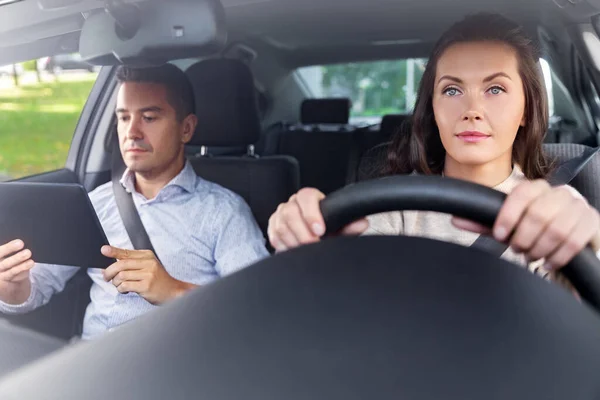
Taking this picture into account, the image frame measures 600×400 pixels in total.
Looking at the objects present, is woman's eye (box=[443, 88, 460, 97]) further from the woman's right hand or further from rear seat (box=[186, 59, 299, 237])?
rear seat (box=[186, 59, 299, 237])

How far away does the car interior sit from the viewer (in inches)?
42.8

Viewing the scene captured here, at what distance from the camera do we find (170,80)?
155 cm

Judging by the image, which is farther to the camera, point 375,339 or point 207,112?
point 207,112

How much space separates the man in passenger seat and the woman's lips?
404 millimetres

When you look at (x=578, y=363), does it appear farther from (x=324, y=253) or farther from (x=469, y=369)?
(x=324, y=253)

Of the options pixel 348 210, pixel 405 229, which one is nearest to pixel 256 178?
pixel 405 229

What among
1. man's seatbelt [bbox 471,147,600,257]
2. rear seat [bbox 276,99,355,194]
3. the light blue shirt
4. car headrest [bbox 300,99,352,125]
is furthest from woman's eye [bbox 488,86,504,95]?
car headrest [bbox 300,99,352,125]

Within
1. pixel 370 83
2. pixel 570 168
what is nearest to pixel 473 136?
pixel 570 168

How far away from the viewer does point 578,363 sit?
22.4 inches

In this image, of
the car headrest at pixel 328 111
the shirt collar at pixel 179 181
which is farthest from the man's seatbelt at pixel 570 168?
the car headrest at pixel 328 111

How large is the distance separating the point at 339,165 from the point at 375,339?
2.43 metres

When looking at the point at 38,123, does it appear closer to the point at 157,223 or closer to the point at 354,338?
the point at 157,223

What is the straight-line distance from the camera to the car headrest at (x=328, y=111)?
3297 mm

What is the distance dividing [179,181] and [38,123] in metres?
0.33
